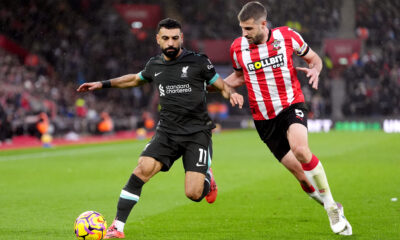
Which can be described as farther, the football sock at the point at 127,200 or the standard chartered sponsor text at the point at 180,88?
the standard chartered sponsor text at the point at 180,88

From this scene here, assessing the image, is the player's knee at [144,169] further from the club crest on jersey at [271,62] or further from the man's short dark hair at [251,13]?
the man's short dark hair at [251,13]

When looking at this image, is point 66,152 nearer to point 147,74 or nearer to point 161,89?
point 147,74

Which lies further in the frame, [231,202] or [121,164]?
[121,164]

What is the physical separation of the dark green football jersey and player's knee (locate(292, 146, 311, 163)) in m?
1.03

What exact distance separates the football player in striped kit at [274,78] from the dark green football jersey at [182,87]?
50 cm

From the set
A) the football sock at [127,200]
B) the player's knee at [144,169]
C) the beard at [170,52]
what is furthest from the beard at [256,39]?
the football sock at [127,200]

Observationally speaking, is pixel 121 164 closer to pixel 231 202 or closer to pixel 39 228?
pixel 231 202

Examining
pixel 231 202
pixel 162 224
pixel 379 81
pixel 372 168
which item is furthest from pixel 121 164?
pixel 379 81

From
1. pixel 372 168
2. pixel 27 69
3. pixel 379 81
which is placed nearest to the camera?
pixel 372 168

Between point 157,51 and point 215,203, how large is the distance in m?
27.9

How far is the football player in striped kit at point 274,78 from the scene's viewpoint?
7.21 m

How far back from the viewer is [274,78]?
24.2ft

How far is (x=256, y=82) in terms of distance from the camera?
7457mm

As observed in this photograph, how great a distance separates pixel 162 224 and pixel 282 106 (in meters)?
1.91
